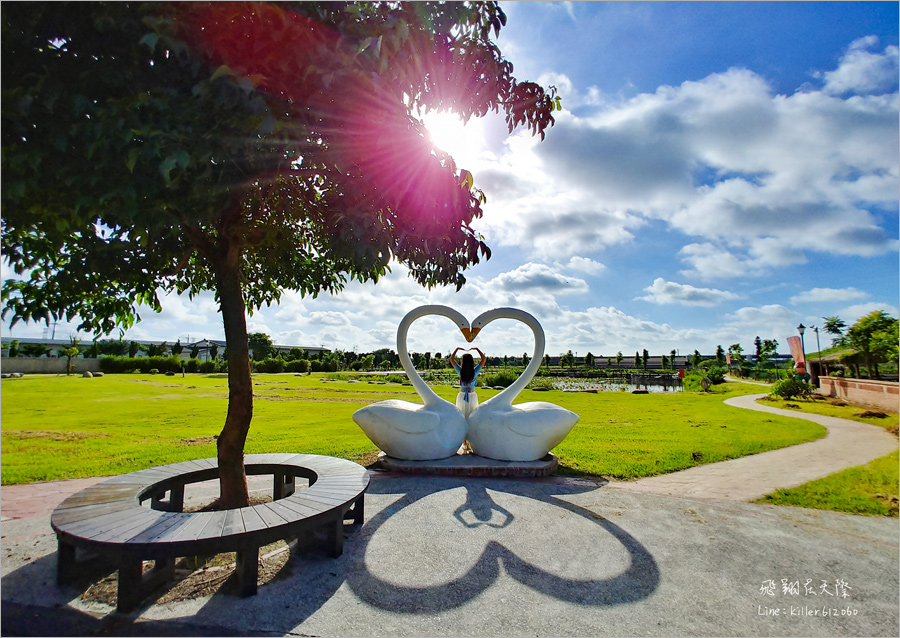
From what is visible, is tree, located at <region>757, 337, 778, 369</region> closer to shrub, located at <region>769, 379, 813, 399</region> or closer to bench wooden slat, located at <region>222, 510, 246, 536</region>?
shrub, located at <region>769, 379, 813, 399</region>

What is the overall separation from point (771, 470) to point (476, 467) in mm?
5322

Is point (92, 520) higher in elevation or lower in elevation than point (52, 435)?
higher

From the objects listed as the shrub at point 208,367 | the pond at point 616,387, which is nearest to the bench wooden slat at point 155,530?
the pond at point 616,387

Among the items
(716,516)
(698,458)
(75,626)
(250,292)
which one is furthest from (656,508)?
(250,292)

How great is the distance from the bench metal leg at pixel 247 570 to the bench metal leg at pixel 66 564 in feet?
4.55

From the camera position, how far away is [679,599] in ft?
11.8

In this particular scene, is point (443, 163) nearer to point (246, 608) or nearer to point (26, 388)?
point (246, 608)

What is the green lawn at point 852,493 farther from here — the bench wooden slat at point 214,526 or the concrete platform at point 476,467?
the bench wooden slat at point 214,526

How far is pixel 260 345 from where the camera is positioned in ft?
186

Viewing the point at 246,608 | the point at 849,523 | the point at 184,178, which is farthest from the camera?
the point at 849,523

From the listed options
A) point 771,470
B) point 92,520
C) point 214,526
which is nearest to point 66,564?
point 92,520

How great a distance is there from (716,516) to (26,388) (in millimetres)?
30633

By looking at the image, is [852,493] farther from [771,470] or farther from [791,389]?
[791,389]

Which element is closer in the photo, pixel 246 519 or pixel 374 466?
pixel 246 519
